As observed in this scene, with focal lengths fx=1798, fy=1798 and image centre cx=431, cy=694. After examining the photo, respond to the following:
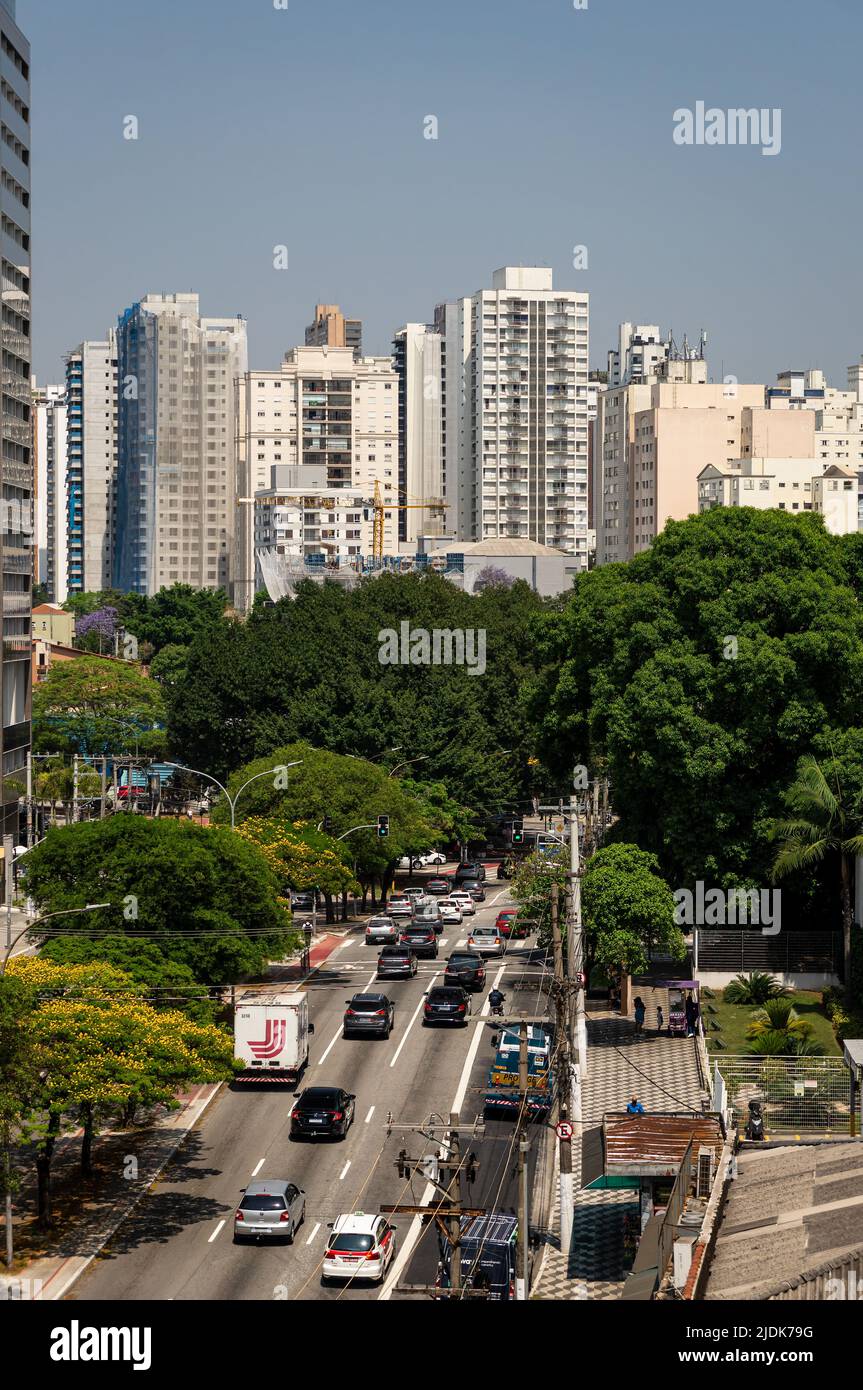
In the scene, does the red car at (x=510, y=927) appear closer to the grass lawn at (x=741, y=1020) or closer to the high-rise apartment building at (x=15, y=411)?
the grass lawn at (x=741, y=1020)

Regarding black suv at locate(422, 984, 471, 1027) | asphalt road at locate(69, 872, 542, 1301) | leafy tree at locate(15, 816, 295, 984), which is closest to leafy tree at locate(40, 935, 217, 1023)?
leafy tree at locate(15, 816, 295, 984)

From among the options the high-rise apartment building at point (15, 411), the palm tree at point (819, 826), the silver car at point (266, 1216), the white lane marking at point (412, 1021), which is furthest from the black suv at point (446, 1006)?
the high-rise apartment building at point (15, 411)

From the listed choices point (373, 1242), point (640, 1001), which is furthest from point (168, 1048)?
point (640, 1001)

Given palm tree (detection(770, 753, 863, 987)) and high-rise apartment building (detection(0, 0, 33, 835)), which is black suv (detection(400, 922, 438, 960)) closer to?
palm tree (detection(770, 753, 863, 987))

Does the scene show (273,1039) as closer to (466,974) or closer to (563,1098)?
(563,1098)

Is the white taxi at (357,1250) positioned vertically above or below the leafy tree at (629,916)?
below

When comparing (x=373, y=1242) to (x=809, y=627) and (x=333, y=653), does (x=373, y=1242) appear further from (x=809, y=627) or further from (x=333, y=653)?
(x=333, y=653)
